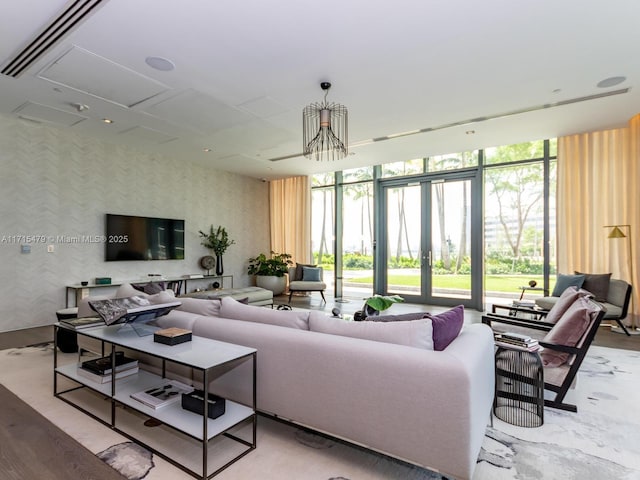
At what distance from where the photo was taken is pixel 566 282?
5.06 meters

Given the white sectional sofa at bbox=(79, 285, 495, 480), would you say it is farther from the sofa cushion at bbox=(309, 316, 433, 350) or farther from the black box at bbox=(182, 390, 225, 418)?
the black box at bbox=(182, 390, 225, 418)

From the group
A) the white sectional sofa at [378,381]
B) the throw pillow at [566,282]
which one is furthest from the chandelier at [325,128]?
the throw pillow at [566,282]

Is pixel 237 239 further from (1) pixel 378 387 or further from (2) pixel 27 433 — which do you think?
(1) pixel 378 387

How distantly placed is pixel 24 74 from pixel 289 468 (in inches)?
170

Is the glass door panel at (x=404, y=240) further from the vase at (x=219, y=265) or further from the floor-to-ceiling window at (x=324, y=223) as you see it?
the vase at (x=219, y=265)

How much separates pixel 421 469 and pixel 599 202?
17.8ft

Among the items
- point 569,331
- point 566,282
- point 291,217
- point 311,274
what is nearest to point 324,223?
point 291,217

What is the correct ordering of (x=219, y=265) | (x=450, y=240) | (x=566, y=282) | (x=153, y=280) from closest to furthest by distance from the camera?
(x=566, y=282) → (x=153, y=280) → (x=450, y=240) → (x=219, y=265)

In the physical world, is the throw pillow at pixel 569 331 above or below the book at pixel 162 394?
above

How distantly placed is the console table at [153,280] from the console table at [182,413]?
10.2 feet

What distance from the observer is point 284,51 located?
9.86ft

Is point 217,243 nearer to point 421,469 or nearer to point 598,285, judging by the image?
point 421,469

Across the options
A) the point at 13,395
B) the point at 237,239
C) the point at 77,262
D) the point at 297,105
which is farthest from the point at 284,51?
the point at 237,239

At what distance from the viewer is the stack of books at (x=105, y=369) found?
2352 millimetres
